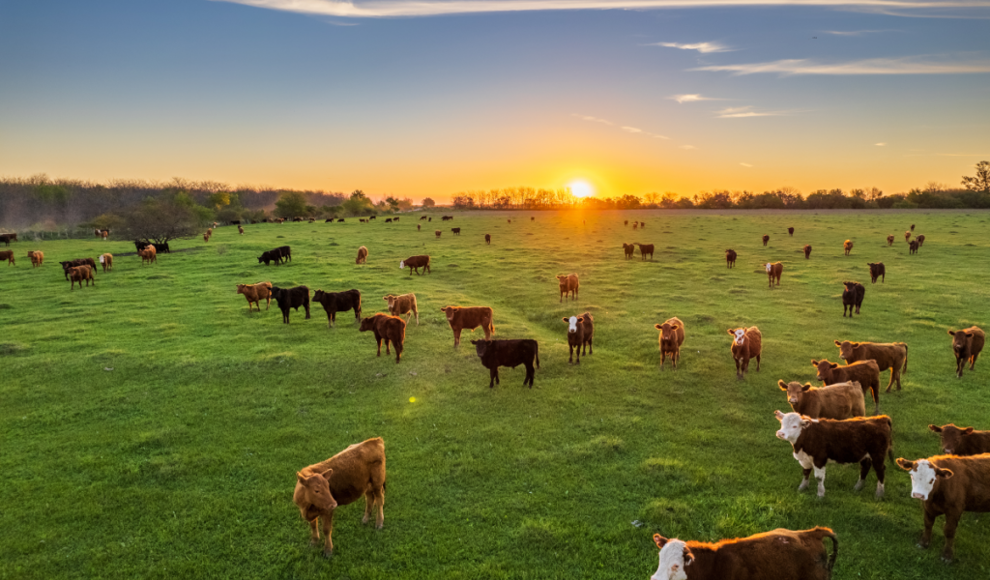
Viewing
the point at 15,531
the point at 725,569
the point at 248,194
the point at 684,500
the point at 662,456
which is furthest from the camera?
the point at 248,194

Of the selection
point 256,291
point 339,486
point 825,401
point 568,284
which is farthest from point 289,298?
point 825,401

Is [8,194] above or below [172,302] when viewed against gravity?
above

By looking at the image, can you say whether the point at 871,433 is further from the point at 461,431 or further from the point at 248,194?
the point at 248,194

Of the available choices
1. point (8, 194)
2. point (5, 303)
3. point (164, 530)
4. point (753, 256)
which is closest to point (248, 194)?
point (8, 194)

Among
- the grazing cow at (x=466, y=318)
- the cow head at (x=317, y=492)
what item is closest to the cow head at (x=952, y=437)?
the cow head at (x=317, y=492)

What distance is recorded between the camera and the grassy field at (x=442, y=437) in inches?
244

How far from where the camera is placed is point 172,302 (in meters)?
21.4

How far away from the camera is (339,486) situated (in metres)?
6.13

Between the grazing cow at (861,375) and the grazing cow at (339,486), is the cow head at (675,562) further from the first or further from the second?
the grazing cow at (861,375)

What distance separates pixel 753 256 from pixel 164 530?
3719 cm

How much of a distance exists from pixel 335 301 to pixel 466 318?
19.0ft

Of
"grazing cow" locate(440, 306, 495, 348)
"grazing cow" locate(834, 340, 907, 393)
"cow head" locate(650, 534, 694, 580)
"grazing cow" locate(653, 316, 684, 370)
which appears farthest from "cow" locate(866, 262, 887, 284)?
"cow head" locate(650, 534, 694, 580)

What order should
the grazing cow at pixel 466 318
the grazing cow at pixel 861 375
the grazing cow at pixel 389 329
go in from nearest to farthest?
the grazing cow at pixel 861 375 → the grazing cow at pixel 389 329 → the grazing cow at pixel 466 318

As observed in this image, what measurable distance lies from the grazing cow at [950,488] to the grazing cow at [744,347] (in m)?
6.10
